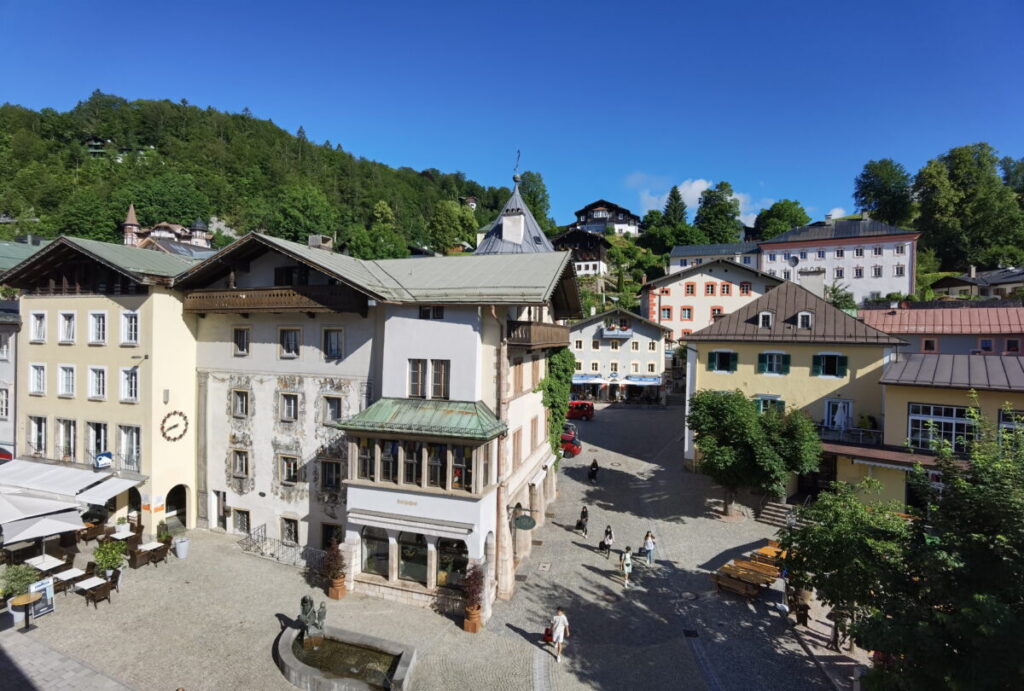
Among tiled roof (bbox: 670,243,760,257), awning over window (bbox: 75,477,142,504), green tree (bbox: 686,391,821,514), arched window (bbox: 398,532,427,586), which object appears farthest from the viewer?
tiled roof (bbox: 670,243,760,257)

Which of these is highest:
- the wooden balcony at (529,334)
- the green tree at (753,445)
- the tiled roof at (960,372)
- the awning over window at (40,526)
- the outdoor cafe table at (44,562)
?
the wooden balcony at (529,334)

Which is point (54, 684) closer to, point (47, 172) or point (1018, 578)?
point (1018, 578)

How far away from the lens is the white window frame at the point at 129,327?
23.3m

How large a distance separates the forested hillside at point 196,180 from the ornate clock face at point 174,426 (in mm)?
63586

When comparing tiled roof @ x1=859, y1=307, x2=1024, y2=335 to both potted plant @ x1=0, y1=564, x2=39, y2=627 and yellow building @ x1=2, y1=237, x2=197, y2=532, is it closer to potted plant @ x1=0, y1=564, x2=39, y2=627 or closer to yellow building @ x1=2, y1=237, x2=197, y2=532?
yellow building @ x1=2, y1=237, x2=197, y2=532

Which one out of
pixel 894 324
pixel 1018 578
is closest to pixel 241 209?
pixel 894 324

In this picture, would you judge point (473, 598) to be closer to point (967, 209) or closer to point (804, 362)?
point (804, 362)

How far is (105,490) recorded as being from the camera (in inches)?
877

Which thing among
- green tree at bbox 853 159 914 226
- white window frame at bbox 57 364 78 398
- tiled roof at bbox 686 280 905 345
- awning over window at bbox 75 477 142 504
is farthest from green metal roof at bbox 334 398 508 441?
green tree at bbox 853 159 914 226

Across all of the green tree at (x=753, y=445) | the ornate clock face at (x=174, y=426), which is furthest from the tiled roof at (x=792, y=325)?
the ornate clock face at (x=174, y=426)

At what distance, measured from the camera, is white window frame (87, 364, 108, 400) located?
24219 mm

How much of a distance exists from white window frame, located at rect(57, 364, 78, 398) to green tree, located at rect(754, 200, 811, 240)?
10211 cm

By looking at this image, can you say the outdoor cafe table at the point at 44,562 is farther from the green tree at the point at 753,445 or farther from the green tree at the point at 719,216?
the green tree at the point at 719,216

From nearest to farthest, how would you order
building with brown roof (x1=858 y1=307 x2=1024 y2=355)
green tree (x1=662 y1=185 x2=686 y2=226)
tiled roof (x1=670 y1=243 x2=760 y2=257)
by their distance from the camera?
1. building with brown roof (x1=858 y1=307 x2=1024 y2=355)
2. tiled roof (x1=670 y1=243 x2=760 y2=257)
3. green tree (x1=662 y1=185 x2=686 y2=226)
